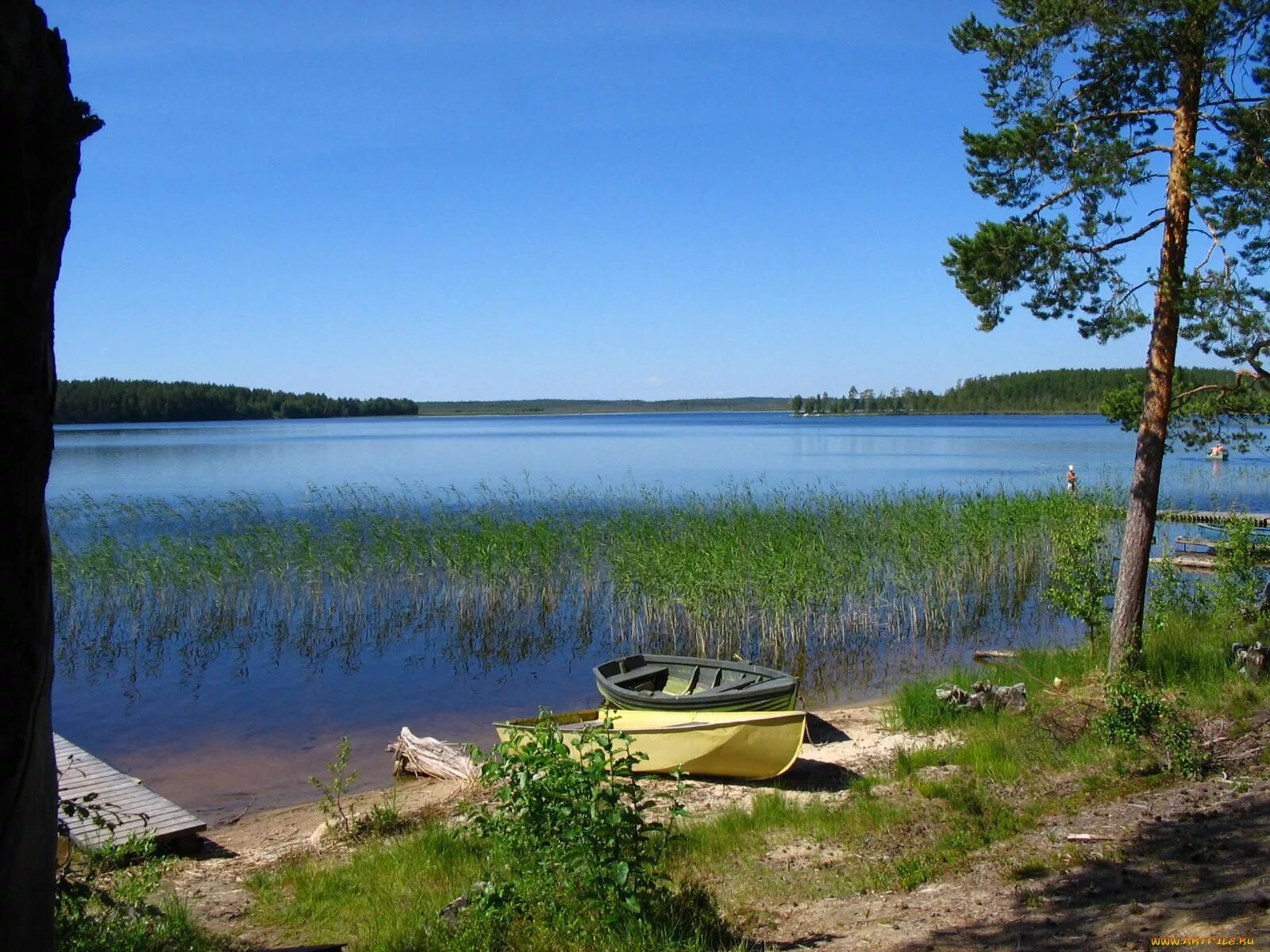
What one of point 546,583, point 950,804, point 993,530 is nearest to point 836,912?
point 950,804

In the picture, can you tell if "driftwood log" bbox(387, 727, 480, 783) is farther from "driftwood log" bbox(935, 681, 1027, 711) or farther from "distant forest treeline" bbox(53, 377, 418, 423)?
"distant forest treeline" bbox(53, 377, 418, 423)

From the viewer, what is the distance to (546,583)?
18.8 meters

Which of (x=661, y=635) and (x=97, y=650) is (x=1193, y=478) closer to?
(x=661, y=635)

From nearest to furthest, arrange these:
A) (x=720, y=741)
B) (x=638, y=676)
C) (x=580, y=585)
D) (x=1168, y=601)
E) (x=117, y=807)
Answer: (x=117, y=807)
(x=720, y=741)
(x=638, y=676)
(x=1168, y=601)
(x=580, y=585)

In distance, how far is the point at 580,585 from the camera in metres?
19.3

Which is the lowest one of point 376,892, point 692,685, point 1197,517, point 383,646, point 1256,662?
point 383,646

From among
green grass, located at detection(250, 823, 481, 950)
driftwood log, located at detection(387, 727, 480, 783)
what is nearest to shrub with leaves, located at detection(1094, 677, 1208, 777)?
green grass, located at detection(250, 823, 481, 950)

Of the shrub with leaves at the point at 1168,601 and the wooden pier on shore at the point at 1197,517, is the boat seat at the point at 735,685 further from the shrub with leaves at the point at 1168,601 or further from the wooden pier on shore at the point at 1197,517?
the wooden pier on shore at the point at 1197,517

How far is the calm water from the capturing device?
12.5 m

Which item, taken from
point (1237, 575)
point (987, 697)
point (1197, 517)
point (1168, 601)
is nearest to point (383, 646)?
point (987, 697)

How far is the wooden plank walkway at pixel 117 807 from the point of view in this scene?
8.09 meters

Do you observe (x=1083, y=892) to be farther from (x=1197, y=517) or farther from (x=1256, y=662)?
(x=1197, y=517)

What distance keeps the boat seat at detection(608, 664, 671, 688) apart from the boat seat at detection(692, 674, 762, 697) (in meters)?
1.06

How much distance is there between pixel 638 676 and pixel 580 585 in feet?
23.6
